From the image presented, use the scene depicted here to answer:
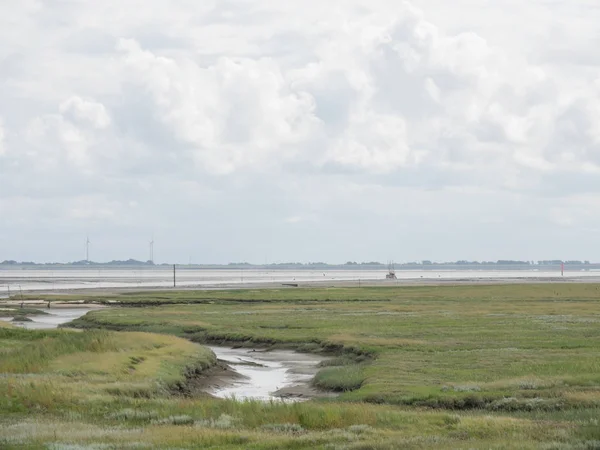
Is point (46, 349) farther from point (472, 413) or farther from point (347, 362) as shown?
point (472, 413)

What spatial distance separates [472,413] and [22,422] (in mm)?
13341

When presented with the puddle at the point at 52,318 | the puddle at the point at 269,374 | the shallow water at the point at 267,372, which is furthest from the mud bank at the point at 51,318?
the puddle at the point at 269,374

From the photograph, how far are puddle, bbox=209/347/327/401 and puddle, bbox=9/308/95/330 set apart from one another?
20.9 metres

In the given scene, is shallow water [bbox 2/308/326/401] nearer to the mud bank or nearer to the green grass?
Answer: the green grass

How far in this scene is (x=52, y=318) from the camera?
3307 inches

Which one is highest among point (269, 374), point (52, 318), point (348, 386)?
point (52, 318)

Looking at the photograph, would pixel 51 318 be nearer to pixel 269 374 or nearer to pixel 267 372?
pixel 267 372

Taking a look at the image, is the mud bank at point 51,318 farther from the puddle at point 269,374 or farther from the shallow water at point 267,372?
the puddle at point 269,374

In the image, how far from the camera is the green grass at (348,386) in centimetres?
2248

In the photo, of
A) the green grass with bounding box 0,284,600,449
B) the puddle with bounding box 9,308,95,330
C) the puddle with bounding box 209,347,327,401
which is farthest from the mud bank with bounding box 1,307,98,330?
the puddle with bounding box 209,347,327,401

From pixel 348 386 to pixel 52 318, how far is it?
171 ft

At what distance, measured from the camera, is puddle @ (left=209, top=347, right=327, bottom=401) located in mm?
38406

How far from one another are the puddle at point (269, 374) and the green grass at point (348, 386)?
1.34 meters

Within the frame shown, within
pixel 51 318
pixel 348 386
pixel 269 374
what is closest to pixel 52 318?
pixel 51 318
